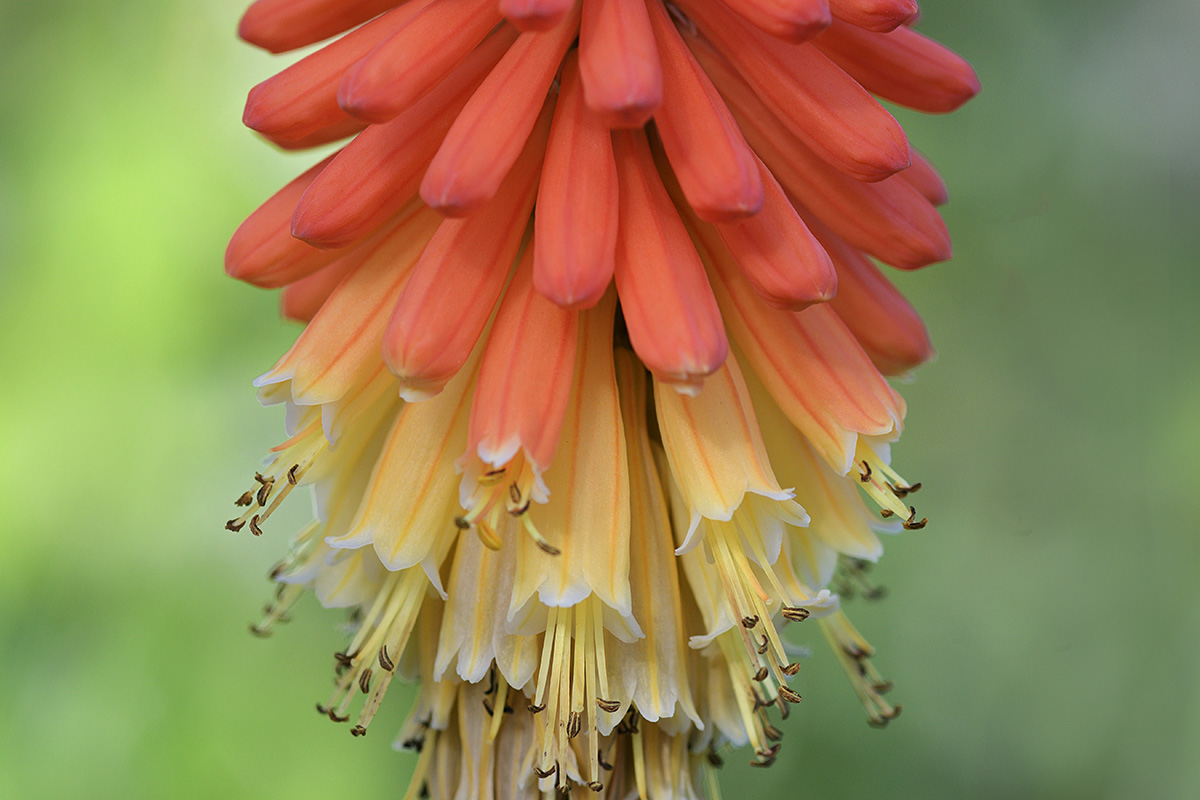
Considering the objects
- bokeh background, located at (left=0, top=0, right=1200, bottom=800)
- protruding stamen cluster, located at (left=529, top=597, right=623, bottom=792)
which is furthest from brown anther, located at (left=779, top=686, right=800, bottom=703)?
bokeh background, located at (left=0, top=0, right=1200, bottom=800)

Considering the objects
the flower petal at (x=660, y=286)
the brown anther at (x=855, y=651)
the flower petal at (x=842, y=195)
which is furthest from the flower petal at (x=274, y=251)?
the brown anther at (x=855, y=651)

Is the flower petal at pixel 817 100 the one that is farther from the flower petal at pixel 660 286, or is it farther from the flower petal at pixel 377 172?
the flower petal at pixel 377 172

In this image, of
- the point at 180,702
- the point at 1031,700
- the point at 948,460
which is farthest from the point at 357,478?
the point at 1031,700

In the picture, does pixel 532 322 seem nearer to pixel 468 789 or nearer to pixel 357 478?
pixel 357 478

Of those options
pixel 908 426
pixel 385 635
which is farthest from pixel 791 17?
pixel 908 426

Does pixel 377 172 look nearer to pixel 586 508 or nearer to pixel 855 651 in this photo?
pixel 586 508

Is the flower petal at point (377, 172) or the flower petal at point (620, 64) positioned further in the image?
the flower petal at point (377, 172)

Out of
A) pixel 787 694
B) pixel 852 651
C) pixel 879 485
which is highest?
pixel 879 485

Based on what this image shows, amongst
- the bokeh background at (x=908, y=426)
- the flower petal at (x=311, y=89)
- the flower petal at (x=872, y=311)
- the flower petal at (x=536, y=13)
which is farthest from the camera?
the bokeh background at (x=908, y=426)
